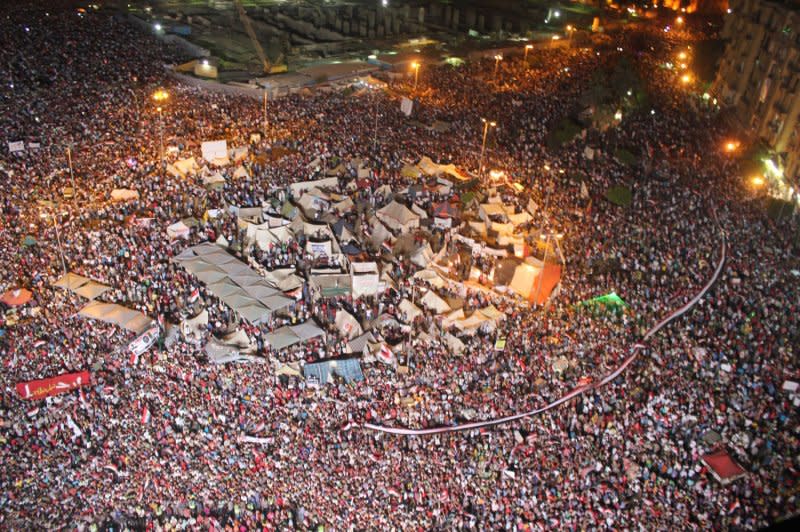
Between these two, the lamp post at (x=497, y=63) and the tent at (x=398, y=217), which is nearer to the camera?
the tent at (x=398, y=217)

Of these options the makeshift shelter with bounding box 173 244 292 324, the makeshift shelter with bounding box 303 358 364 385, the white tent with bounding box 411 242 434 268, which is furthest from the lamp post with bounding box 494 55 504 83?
the makeshift shelter with bounding box 303 358 364 385

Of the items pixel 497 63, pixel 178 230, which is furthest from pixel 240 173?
pixel 497 63

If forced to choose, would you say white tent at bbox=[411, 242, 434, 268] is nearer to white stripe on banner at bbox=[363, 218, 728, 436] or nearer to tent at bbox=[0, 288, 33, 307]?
white stripe on banner at bbox=[363, 218, 728, 436]

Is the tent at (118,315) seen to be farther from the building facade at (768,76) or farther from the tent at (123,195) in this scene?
the building facade at (768,76)

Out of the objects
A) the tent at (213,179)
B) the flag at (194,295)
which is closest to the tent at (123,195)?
the tent at (213,179)

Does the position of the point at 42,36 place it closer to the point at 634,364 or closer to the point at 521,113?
the point at 521,113
